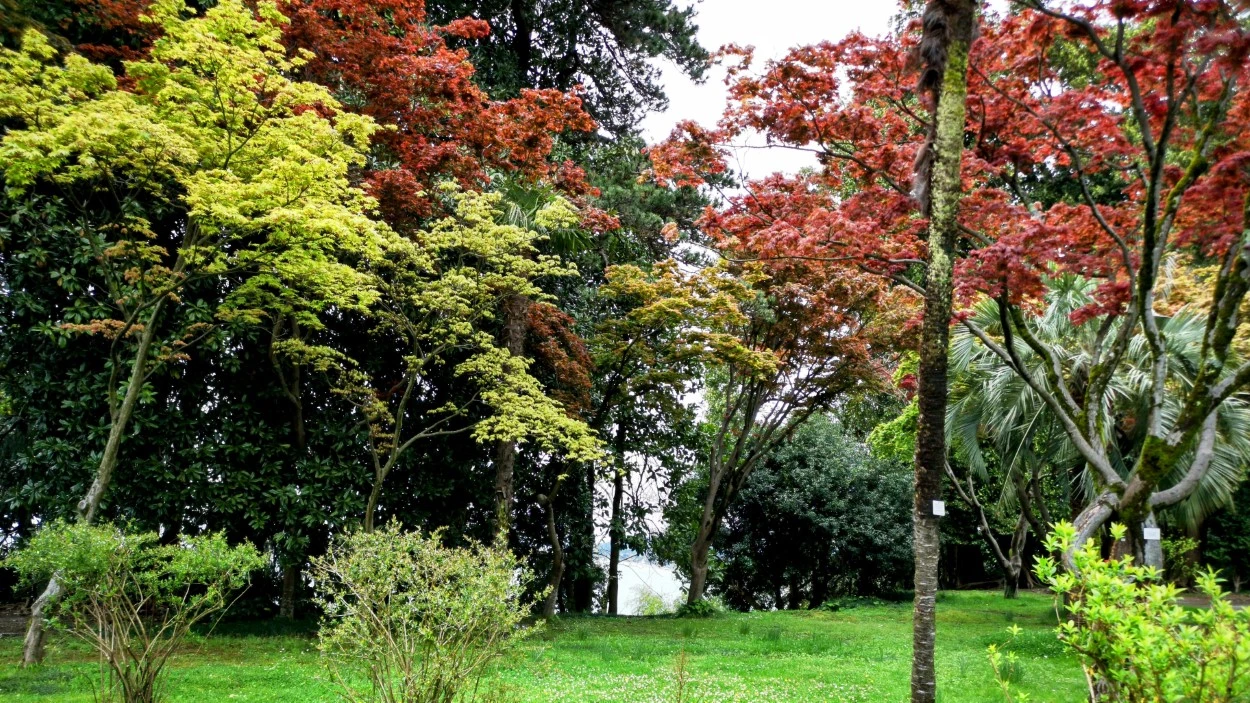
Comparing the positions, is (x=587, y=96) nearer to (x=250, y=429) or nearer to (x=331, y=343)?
(x=331, y=343)

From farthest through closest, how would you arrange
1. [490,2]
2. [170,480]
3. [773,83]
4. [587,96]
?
[587,96], [490,2], [170,480], [773,83]

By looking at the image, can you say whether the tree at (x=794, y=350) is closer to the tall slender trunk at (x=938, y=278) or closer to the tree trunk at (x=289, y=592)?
the tall slender trunk at (x=938, y=278)

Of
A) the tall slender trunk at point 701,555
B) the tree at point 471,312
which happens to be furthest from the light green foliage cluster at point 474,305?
the tall slender trunk at point 701,555

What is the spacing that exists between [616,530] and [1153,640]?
43.6ft

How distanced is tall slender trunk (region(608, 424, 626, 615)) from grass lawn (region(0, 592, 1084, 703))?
3.50m

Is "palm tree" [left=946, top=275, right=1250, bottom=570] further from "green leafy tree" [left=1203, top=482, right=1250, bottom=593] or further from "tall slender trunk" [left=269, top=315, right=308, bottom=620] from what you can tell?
"tall slender trunk" [left=269, top=315, right=308, bottom=620]

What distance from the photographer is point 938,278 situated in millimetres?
5234

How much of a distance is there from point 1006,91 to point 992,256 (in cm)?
194

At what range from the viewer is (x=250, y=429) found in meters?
10.5

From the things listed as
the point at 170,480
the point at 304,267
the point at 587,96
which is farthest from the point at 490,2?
the point at 170,480

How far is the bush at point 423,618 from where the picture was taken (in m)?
4.32

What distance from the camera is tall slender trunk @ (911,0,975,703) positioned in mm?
5086

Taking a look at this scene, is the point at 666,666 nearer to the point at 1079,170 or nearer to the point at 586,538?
the point at 1079,170

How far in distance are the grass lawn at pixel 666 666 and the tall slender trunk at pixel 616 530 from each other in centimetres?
350
